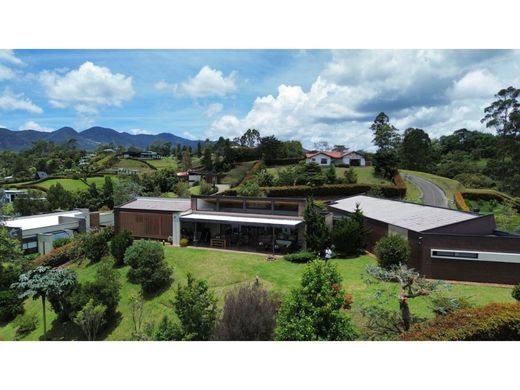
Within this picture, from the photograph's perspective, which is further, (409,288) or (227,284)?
(227,284)

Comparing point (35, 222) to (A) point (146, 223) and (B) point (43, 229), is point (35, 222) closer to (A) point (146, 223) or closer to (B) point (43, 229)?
(B) point (43, 229)

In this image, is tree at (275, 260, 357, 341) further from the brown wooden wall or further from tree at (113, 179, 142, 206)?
tree at (113, 179, 142, 206)

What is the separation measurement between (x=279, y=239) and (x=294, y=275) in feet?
20.1

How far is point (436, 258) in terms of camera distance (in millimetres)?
18859

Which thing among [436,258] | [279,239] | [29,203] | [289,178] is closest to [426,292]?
[436,258]

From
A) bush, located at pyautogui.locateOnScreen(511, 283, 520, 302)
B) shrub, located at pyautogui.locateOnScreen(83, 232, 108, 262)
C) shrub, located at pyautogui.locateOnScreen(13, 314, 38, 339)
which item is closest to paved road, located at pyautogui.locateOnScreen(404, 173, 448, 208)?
bush, located at pyautogui.locateOnScreen(511, 283, 520, 302)

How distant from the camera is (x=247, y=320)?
12.4 metres

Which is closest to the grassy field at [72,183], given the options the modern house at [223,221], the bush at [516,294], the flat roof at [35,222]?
the flat roof at [35,222]

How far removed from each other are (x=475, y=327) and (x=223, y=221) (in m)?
18.3

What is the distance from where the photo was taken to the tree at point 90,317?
55.9ft

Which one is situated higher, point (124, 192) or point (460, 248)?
point (124, 192)

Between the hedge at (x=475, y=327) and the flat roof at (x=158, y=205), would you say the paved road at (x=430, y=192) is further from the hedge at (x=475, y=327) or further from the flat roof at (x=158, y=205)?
the hedge at (x=475, y=327)

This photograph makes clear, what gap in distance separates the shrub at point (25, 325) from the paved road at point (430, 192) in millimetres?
40733

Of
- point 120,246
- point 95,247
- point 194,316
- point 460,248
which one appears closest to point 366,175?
point 460,248
